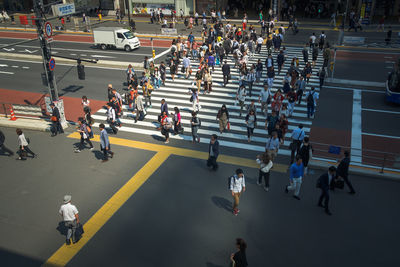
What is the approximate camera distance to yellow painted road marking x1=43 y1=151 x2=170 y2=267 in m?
9.65

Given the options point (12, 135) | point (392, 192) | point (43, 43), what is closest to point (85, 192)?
point (12, 135)

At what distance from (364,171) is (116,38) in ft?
89.0

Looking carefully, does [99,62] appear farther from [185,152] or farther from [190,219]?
[190,219]

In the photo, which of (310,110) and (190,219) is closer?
(190,219)

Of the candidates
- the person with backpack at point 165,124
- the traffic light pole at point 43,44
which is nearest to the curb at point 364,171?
the person with backpack at point 165,124

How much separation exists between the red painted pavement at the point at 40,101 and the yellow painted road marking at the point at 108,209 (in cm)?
731

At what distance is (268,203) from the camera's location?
38.6ft

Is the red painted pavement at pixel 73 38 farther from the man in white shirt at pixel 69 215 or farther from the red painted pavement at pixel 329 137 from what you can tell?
the man in white shirt at pixel 69 215

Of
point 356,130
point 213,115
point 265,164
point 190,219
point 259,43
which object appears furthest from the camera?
point 259,43

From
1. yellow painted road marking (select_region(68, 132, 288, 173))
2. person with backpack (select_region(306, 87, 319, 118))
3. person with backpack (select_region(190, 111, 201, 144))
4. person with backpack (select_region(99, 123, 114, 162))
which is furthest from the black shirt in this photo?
person with backpack (select_region(306, 87, 319, 118))

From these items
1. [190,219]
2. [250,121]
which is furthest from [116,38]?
[190,219]

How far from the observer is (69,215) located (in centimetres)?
966

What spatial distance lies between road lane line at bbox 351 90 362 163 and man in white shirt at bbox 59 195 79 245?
34.8 ft

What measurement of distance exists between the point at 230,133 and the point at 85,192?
7.88 metres
